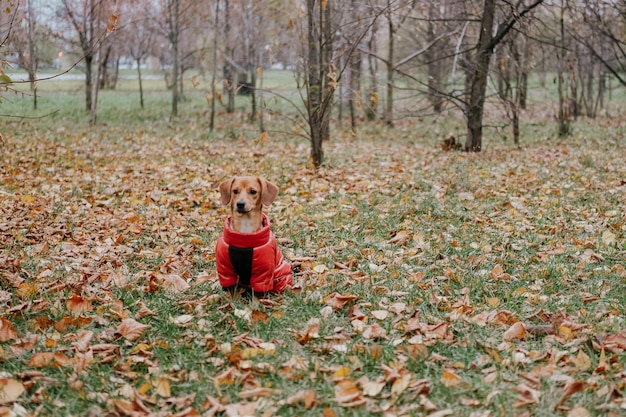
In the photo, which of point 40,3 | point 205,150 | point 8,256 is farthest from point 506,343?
point 40,3

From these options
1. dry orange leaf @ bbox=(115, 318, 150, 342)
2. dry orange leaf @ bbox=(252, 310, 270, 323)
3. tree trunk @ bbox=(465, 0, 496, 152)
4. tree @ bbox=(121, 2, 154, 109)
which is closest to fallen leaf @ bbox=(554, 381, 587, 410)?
dry orange leaf @ bbox=(252, 310, 270, 323)

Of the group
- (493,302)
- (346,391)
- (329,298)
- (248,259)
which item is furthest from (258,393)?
(493,302)

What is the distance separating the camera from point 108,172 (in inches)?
405

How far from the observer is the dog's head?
4.53 metres

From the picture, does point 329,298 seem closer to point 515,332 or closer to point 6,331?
point 515,332

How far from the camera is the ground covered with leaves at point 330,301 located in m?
3.27

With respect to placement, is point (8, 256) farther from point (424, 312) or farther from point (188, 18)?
point (188, 18)

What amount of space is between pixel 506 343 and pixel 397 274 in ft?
5.15

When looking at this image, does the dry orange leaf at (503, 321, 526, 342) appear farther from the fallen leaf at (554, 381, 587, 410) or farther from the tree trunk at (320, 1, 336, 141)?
the tree trunk at (320, 1, 336, 141)

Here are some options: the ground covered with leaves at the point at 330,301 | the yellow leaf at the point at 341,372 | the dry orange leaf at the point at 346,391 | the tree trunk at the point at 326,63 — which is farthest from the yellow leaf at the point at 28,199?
the dry orange leaf at the point at 346,391

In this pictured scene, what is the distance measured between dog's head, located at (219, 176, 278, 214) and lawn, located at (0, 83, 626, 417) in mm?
775

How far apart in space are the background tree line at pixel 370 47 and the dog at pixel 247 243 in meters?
4.54

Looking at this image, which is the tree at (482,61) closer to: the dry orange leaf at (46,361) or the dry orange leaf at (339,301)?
the dry orange leaf at (339,301)

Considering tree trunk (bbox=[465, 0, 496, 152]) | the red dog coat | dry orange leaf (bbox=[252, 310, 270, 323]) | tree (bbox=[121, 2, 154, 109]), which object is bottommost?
dry orange leaf (bbox=[252, 310, 270, 323])
